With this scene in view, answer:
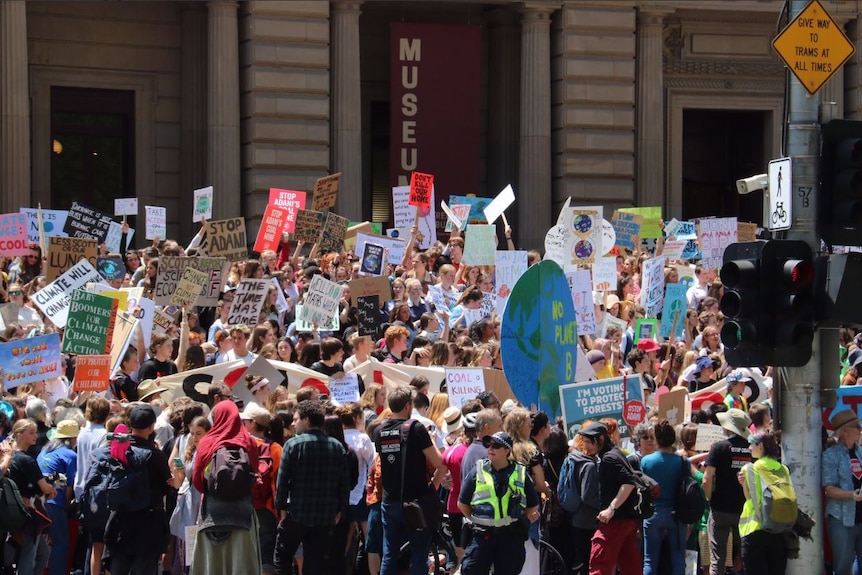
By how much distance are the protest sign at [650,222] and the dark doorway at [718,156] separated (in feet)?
33.7

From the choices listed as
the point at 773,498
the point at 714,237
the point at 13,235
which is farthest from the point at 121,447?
the point at 714,237

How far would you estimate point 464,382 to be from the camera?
14617 mm

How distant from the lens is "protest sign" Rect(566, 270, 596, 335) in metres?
18.3

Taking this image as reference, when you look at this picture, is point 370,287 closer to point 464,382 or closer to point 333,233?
point 333,233

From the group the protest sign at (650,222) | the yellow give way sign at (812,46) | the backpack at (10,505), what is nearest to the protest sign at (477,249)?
the protest sign at (650,222)

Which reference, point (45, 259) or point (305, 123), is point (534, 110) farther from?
point (45, 259)

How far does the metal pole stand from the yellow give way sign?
0.51 ft

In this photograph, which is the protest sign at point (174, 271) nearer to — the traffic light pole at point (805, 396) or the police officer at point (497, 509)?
the police officer at point (497, 509)

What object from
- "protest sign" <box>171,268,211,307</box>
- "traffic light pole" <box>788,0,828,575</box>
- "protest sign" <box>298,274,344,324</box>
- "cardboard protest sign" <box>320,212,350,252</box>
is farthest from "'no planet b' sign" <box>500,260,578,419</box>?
"cardboard protest sign" <box>320,212,350,252</box>

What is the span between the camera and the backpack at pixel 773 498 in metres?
12.1

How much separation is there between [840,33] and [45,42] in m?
21.1

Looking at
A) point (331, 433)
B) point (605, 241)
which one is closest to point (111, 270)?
point (605, 241)

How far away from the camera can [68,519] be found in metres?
13.4

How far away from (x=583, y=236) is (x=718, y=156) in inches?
635
